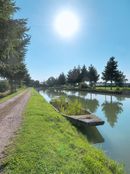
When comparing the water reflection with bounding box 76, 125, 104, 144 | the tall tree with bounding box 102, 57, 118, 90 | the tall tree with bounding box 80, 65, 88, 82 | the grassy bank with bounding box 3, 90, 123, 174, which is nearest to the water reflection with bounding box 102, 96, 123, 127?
the water reflection with bounding box 76, 125, 104, 144

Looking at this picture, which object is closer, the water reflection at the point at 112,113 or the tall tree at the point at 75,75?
the water reflection at the point at 112,113

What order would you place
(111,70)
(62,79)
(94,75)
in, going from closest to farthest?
(111,70)
(94,75)
(62,79)

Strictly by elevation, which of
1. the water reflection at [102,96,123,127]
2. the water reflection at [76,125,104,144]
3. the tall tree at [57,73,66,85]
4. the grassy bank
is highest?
the tall tree at [57,73,66,85]

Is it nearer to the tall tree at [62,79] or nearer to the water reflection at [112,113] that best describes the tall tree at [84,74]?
the tall tree at [62,79]

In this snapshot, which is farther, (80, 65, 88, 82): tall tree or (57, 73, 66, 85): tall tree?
(57, 73, 66, 85): tall tree

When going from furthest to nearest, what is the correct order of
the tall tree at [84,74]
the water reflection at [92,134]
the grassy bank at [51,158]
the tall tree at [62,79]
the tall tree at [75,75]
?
the tall tree at [62,79] < the tall tree at [75,75] < the tall tree at [84,74] < the water reflection at [92,134] < the grassy bank at [51,158]

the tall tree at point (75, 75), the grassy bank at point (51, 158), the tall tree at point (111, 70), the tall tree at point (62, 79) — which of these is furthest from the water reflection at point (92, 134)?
the tall tree at point (62, 79)

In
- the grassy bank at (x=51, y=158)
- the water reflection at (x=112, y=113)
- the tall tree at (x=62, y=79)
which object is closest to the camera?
the grassy bank at (x=51, y=158)

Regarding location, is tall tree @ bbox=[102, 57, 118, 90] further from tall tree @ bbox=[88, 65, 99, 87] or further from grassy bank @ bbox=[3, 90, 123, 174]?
grassy bank @ bbox=[3, 90, 123, 174]

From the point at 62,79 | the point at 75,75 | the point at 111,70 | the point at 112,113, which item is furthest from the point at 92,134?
the point at 62,79

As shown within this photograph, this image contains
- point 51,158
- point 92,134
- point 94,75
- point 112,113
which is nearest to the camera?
point 51,158

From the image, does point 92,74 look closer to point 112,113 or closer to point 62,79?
point 62,79

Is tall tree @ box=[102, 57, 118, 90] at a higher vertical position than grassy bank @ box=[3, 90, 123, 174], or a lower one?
higher

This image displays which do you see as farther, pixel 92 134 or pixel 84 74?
pixel 84 74
